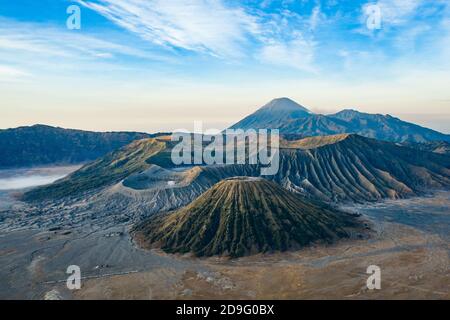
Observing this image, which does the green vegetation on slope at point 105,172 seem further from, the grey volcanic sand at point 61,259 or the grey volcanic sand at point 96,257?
the grey volcanic sand at point 61,259

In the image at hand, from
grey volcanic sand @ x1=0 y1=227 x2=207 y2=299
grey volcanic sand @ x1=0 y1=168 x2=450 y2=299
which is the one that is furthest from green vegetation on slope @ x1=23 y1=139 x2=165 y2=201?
grey volcanic sand @ x1=0 y1=227 x2=207 y2=299

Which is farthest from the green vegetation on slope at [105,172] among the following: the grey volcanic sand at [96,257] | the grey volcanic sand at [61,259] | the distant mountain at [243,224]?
the distant mountain at [243,224]

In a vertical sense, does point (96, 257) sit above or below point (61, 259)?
above

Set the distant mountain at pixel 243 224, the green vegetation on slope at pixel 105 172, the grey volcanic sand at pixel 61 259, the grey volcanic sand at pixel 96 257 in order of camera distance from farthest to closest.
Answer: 1. the green vegetation on slope at pixel 105 172
2. the distant mountain at pixel 243 224
3. the grey volcanic sand at pixel 61 259
4. the grey volcanic sand at pixel 96 257

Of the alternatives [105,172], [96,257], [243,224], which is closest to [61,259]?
[96,257]

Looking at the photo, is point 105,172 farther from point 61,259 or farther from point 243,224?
point 243,224

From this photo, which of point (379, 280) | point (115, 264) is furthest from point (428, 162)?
point (115, 264)

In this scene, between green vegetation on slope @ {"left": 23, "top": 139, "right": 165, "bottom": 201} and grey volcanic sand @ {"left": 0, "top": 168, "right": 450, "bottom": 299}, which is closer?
grey volcanic sand @ {"left": 0, "top": 168, "right": 450, "bottom": 299}

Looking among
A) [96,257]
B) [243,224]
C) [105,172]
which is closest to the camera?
[96,257]

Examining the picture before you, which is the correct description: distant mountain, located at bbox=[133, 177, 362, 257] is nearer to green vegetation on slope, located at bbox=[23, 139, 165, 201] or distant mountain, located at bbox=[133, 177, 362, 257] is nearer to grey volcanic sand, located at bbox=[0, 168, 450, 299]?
grey volcanic sand, located at bbox=[0, 168, 450, 299]
